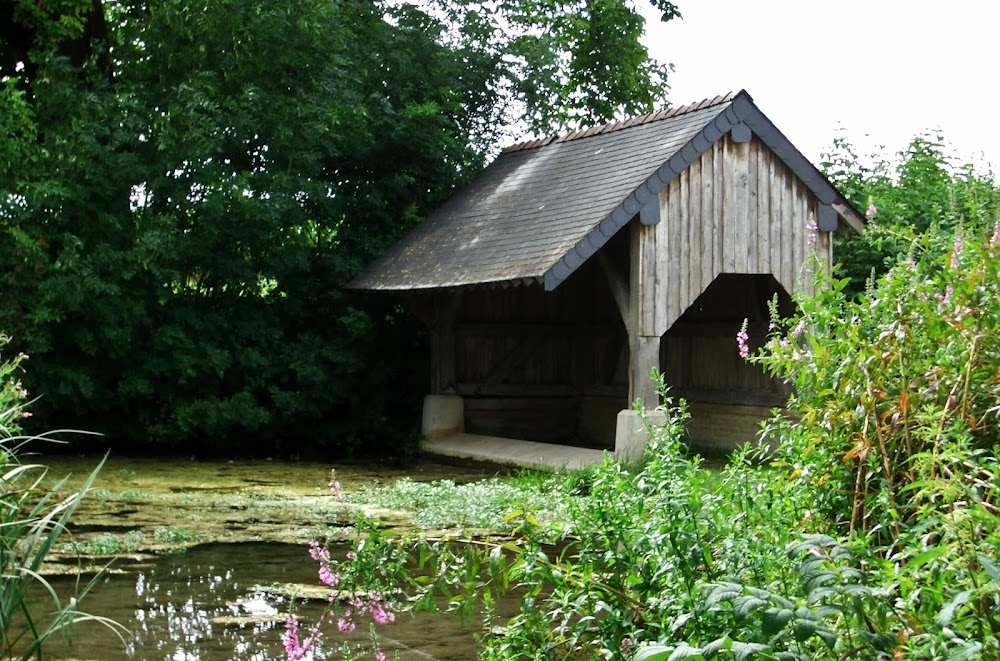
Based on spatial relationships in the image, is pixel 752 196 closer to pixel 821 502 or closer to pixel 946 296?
pixel 946 296

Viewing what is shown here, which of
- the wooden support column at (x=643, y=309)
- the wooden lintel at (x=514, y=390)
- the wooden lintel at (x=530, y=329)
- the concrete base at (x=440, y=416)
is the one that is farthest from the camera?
the wooden lintel at (x=530, y=329)

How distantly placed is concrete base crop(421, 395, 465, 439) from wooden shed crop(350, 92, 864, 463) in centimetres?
2

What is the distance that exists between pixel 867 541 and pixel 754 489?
820 mm

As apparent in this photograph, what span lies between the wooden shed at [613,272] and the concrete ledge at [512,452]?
0.30ft

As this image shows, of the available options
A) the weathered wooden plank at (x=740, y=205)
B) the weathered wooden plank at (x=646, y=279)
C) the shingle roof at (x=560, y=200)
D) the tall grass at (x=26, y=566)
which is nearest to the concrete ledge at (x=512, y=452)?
the weathered wooden plank at (x=646, y=279)

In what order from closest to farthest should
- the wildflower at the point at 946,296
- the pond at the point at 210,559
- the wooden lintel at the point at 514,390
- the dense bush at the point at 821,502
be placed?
the dense bush at the point at 821,502, the wildflower at the point at 946,296, the pond at the point at 210,559, the wooden lintel at the point at 514,390

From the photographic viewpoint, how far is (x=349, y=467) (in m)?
14.3

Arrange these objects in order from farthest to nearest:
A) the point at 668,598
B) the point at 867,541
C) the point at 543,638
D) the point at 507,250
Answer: the point at 507,250
the point at 543,638
the point at 668,598
the point at 867,541

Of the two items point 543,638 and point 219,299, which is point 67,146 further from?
point 543,638

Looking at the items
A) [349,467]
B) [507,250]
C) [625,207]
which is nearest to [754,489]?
[625,207]

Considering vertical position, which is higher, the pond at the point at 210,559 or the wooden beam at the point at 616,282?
the wooden beam at the point at 616,282

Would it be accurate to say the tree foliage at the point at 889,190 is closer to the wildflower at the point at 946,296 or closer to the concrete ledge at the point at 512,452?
the concrete ledge at the point at 512,452

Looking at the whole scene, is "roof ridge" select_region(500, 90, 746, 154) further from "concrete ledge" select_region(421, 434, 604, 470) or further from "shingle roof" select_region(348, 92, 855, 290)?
"concrete ledge" select_region(421, 434, 604, 470)

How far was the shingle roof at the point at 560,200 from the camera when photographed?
12.1 m
